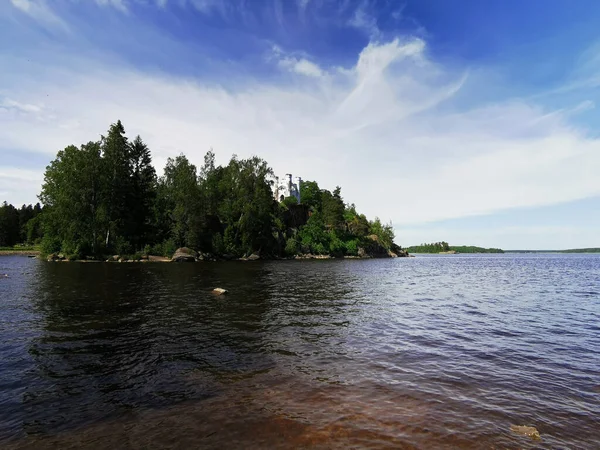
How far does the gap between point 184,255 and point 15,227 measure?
11658 cm

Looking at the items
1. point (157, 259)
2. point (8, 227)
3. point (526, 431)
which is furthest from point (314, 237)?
point (526, 431)

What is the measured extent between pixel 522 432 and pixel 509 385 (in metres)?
3.18

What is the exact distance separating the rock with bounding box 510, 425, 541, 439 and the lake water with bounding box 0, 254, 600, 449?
18cm

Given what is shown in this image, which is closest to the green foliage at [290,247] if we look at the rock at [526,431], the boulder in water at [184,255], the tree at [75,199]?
the boulder in water at [184,255]

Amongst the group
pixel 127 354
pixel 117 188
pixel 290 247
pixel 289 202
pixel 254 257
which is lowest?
pixel 127 354

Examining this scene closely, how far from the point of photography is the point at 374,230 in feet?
623

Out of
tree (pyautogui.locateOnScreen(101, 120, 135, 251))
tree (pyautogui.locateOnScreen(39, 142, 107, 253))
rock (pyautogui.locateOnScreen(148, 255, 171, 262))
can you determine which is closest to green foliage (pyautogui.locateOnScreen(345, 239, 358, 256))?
rock (pyautogui.locateOnScreen(148, 255, 171, 262))

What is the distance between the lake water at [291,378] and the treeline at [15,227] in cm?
14959

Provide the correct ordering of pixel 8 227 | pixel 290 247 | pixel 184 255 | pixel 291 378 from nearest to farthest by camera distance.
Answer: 1. pixel 291 378
2. pixel 184 255
3. pixel 290 247
4. pixel 8 227

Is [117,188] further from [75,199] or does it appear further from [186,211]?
[186,211]

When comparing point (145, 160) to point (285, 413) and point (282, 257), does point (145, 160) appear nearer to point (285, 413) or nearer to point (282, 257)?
point (282, 257)

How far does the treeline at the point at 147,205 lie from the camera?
76.8 m

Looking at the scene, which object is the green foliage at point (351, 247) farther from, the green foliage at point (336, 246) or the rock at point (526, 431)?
the rock at point (526, 431)

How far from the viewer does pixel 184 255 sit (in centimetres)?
8288
